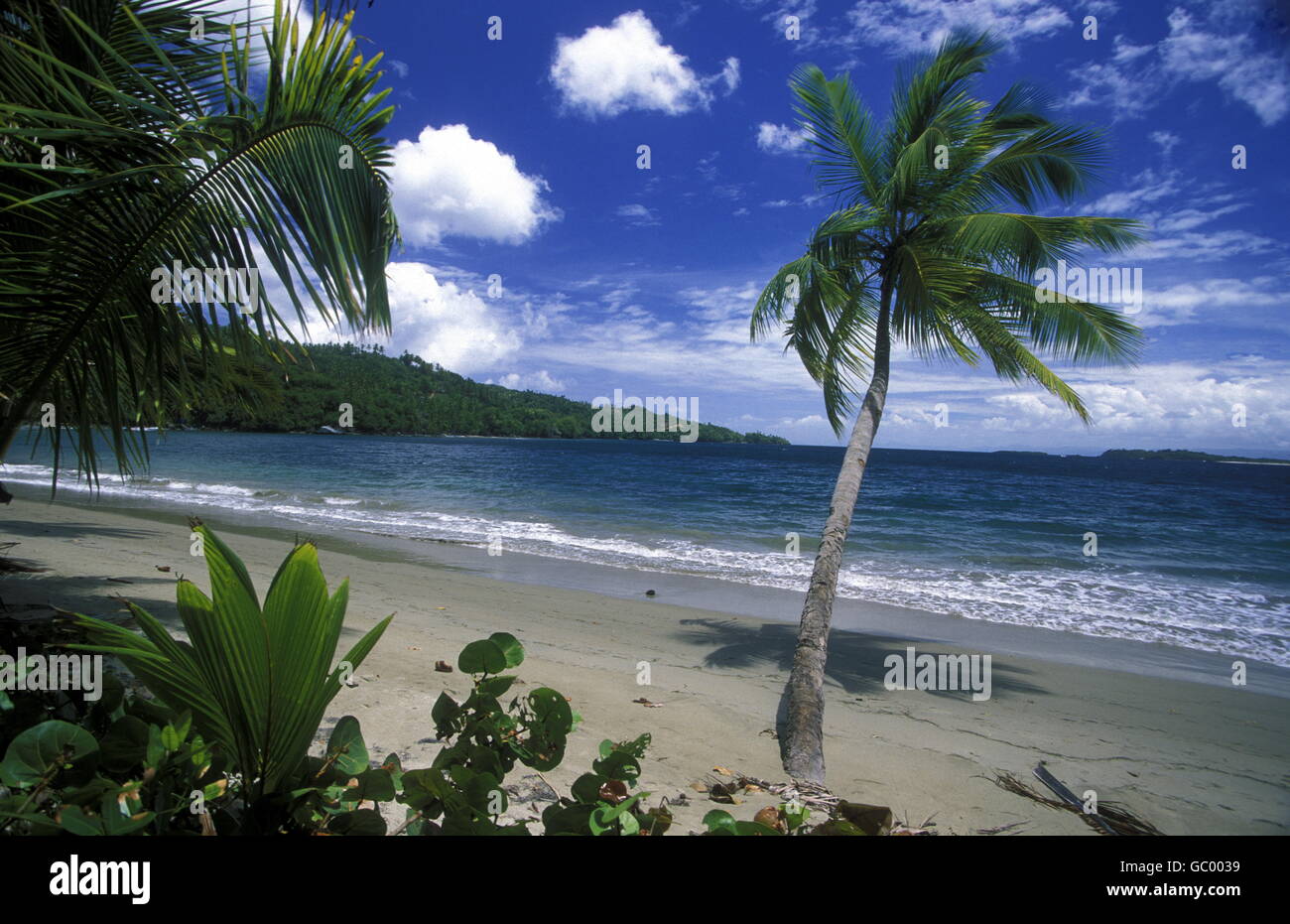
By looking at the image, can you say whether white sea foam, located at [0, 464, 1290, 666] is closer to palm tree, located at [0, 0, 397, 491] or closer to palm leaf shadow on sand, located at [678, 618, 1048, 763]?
palm leaf shadow on sand, located at [678, 618, 1048, 763]

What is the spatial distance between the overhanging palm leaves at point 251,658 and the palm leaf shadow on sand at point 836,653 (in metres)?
5.58

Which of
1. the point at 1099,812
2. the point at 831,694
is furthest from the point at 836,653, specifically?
the point at 1099,812

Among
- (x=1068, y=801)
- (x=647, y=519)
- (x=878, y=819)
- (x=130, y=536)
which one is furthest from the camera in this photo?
(x=647, y=519)

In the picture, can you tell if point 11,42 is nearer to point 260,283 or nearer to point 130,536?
point 260,283

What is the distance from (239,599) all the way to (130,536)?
1506 centimetres

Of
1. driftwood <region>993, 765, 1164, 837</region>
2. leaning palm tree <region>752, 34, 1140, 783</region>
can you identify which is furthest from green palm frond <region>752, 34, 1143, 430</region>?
driftwood <region>993, 765, 1164, 837</region>

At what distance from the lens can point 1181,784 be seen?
5367mm

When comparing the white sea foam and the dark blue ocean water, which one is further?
the dark blue ocean water

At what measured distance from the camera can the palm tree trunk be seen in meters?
4.83

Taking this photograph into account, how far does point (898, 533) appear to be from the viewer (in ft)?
70.7

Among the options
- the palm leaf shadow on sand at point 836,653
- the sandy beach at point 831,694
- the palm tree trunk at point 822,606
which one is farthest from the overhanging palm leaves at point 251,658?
the palm leaf shadow on sand at point 836,653

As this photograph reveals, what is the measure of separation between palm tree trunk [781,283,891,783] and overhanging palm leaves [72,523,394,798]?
4.38m
